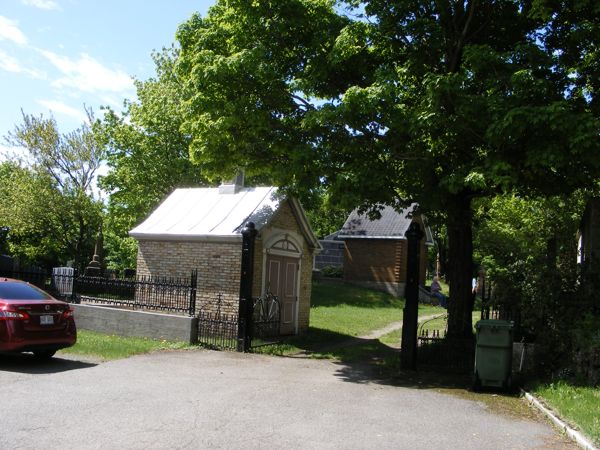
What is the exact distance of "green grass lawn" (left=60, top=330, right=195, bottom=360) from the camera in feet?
40.7

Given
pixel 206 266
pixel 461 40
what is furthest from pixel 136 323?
pixel 461 40

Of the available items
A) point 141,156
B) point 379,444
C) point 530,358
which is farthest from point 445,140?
point 141,156

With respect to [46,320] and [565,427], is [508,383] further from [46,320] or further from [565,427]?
[46,320]

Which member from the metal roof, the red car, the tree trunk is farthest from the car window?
the tree trunk

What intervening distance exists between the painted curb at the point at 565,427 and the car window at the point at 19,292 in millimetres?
8880

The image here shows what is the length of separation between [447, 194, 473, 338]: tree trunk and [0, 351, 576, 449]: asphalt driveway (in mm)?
3802

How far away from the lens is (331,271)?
36.4 m

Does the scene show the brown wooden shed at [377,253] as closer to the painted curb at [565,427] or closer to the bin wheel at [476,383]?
the bin wheel at [476,383]

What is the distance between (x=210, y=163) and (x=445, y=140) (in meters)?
5.75

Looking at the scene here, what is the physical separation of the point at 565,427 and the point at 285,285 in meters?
10.3

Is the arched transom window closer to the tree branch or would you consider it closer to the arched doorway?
the arched doorway

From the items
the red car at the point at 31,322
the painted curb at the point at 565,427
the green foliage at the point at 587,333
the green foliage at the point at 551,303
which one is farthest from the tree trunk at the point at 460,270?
the red car at the point at 31,322

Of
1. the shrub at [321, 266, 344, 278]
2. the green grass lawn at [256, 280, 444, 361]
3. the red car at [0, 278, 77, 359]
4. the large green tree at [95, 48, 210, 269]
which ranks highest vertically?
the large green tree at [95, 48, 210, 269]

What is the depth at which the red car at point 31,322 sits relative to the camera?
10.2 metres
